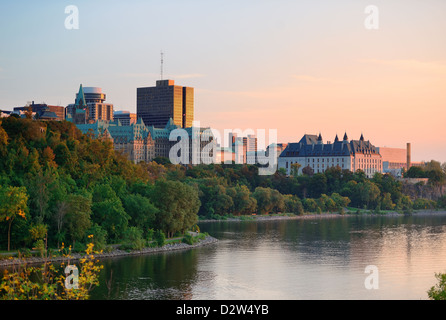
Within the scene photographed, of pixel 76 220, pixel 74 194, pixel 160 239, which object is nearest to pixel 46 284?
pixel 76 220

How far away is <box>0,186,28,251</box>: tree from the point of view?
49688 mm

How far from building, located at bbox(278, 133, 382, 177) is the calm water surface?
341ft

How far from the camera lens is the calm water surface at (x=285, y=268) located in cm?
3903

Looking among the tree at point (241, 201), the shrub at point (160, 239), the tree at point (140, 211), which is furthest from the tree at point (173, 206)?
the tree at point (241, 201)

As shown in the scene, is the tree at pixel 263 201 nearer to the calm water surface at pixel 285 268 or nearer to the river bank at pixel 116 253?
the calm water surface at pixel 285 268

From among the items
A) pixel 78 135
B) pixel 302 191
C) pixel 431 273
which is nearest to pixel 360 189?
pixel 302 191

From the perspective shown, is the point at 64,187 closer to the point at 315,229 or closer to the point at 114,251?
the point at 114,251

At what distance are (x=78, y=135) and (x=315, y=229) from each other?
3487 centimetres

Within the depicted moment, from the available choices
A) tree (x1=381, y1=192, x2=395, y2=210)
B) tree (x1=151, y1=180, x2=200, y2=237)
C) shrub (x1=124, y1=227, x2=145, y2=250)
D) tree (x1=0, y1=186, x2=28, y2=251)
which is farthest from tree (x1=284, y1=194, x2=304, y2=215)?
→ tree (x1=0, y1=186, x2=28, y2=251)

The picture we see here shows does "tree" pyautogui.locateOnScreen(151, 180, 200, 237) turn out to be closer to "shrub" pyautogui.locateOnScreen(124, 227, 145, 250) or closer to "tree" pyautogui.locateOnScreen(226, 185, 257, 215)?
"shrub" pyautogui.locateOnScreen(124, 227, 145, 250)

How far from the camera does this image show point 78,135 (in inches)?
2852

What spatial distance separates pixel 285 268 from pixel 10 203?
23.2 meters

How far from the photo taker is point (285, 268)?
48938 mm

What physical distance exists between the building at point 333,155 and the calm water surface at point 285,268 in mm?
103817
